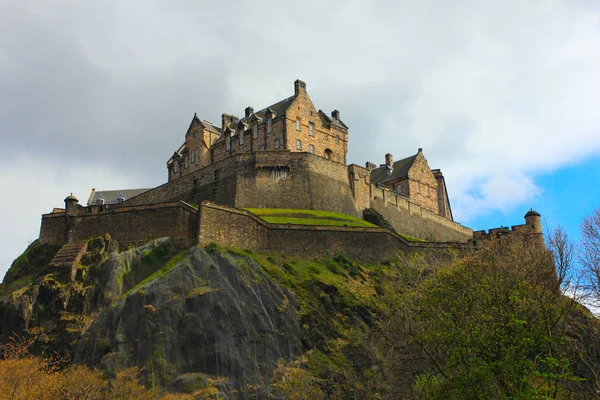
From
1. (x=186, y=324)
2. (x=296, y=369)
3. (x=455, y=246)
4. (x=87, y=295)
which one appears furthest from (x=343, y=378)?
(x=455, y=246)

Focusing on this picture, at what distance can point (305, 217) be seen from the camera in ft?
195

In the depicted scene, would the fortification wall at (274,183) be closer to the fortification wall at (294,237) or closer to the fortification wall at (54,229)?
the fortification wall at (54,229)

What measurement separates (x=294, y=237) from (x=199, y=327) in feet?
45.3

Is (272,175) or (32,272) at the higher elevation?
(272,175)

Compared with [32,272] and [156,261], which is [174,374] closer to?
[156,261]

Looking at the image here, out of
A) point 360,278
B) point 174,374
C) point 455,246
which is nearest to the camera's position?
point 174,374

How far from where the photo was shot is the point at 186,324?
42.8 m

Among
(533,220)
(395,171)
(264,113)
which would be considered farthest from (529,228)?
(264,113)

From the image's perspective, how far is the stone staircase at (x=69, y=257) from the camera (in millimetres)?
49094

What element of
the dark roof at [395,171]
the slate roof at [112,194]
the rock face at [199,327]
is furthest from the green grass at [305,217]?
the slate roof at [112,194]

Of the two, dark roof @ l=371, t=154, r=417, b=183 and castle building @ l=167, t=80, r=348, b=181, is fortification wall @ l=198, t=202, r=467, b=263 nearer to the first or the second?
castle building @ l=167, t=80, r=348, b=181

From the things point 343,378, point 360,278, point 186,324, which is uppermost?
point 360,278

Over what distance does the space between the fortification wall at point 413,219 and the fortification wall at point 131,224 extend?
78.6ft

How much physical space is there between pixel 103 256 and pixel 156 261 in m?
4.52
